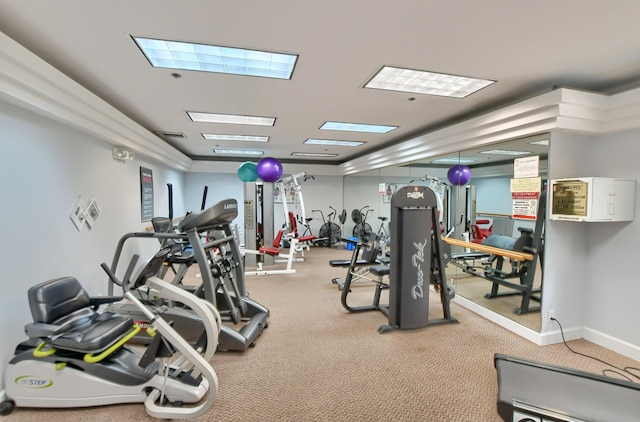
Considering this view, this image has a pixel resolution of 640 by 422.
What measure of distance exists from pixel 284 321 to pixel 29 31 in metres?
3.46

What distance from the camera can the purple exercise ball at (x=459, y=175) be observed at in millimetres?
4449

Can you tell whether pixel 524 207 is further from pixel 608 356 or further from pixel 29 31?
pixel 29 31

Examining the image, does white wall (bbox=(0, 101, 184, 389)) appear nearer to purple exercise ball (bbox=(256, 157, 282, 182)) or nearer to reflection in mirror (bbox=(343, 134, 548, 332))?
purple exercise ball (bbox=(256, 157, 282, 182))

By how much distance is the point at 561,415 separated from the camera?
1.70m

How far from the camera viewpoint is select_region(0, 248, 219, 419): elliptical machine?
191 cm

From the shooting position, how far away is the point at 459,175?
15.1 ft

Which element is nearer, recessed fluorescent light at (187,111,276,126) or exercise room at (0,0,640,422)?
exercise room at (0,0,640,422)

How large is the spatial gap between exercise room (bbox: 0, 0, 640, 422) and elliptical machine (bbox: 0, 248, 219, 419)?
2 centimetres

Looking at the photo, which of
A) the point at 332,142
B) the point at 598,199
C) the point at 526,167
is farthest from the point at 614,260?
the point at 332,142

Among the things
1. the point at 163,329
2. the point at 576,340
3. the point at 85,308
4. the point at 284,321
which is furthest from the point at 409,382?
the point at 85,308

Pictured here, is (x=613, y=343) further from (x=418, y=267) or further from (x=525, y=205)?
(x=418, y=267)

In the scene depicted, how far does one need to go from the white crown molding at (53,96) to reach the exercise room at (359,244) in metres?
0.02

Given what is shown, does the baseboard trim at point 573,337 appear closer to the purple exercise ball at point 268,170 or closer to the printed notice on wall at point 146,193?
the purple exercise ball at point 268,170

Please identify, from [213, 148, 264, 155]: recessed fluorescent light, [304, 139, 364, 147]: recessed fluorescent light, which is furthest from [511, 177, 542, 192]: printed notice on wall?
[213, 148, 264, 155]: recessed fluorescent light
